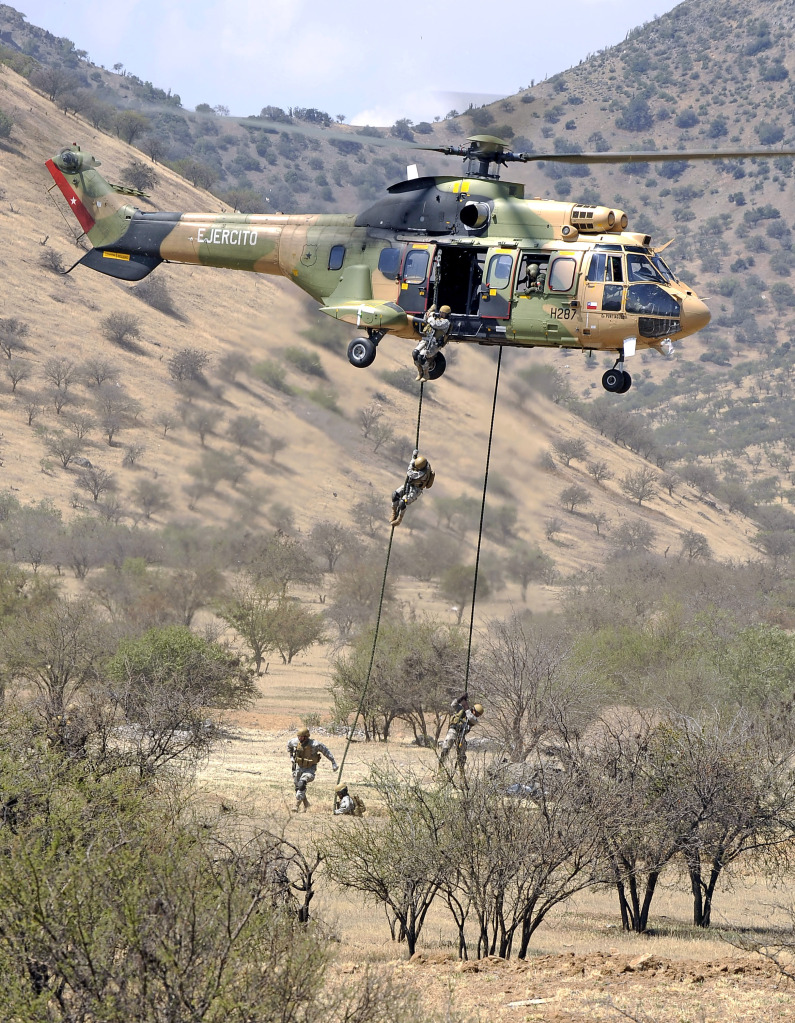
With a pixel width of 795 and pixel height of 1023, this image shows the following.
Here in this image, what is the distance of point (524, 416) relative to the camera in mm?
21953

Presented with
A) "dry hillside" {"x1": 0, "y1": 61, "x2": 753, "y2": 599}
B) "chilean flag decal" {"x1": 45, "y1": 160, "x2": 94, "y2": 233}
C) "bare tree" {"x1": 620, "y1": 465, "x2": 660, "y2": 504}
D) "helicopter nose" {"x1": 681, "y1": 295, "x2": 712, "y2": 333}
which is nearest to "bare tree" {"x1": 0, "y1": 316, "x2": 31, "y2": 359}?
"dry hillside" {"x1": 0, "y1": 61, "x2": 753, "y2": 599}

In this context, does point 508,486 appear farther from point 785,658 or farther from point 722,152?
point 785,658

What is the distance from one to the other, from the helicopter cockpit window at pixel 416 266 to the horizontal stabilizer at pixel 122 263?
5.11 metres

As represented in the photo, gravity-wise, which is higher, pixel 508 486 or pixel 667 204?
pixel 667 204

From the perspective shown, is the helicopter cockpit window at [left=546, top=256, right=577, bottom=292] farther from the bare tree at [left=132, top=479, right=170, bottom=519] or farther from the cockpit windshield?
the bare tree at [left=132, top=479, right=170, bottom=519]

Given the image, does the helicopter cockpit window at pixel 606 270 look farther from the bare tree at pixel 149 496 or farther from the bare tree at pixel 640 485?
the bare tree at pixel 640 485

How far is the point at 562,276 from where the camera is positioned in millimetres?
17328

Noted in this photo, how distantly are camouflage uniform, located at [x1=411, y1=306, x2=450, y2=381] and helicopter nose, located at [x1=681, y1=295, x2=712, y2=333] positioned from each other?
310 cm

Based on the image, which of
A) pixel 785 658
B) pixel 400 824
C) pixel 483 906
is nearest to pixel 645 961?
pixel 483 906

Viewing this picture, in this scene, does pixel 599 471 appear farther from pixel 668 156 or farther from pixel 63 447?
pixel 668 156

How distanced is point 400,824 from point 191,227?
9.37m

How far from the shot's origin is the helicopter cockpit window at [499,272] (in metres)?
17.3

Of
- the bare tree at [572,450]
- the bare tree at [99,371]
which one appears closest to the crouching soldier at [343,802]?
the bare tree at [572,450]

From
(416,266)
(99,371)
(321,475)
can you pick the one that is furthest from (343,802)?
(99,371)
